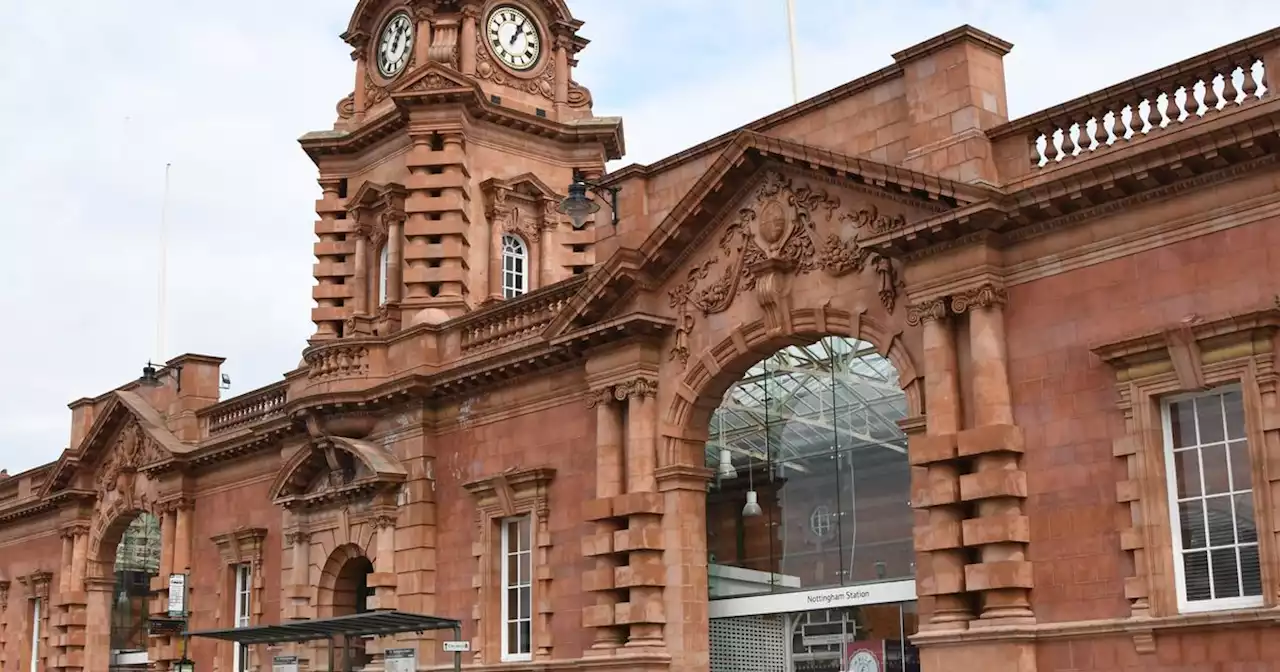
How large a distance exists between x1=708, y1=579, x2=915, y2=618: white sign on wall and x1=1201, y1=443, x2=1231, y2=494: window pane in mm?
5053

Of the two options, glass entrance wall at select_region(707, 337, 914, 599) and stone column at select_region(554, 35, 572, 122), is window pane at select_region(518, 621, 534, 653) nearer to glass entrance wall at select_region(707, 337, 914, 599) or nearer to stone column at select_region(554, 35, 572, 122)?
glass entrance wall at select_region(707, 337, 914, 599)

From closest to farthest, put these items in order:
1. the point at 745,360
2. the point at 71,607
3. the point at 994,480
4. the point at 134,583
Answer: the point at 994,480
the point at 745,360
the point at 71,607
the point at 134,583

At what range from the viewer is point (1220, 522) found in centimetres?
1738

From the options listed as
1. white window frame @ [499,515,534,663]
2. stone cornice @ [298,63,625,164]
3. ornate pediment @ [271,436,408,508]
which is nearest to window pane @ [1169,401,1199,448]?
white window frame @ [499,515,534,663]

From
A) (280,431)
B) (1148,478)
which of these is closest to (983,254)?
(1148,478)

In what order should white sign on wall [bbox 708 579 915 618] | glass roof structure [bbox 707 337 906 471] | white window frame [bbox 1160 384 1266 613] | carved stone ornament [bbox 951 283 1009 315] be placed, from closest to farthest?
white window frame [bbox 1160 384 1266 613], carved stone ornament [bbox 951 283 1009 315], white sign on wall [bbox 708 579 915 618], glass roof structure [bbox 707 337 906 471]

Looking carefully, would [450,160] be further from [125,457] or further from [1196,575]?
[1196,575]

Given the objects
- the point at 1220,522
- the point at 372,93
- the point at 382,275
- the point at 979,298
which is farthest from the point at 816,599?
the point at 372,93

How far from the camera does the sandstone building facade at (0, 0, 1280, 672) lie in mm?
17734

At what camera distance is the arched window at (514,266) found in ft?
114

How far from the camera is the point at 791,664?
79.3 feet

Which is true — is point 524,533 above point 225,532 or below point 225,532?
below

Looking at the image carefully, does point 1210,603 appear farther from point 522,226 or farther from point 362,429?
point 522,226

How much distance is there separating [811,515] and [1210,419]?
8076 mm
